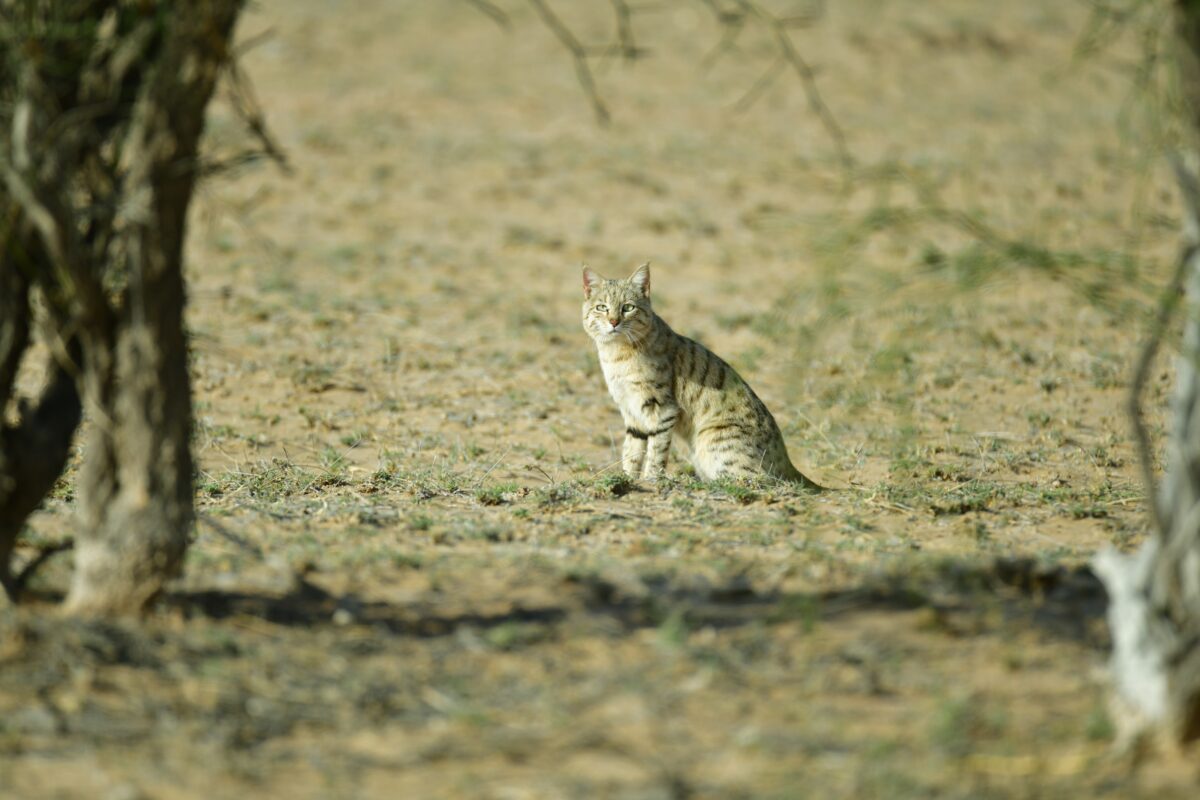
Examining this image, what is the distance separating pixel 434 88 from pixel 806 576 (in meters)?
14.9

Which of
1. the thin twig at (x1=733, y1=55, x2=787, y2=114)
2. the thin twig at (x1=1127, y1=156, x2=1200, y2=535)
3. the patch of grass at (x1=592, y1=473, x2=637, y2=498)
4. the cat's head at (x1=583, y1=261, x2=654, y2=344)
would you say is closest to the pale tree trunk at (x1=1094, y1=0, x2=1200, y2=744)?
the thin twig at (x1=1127, y1=156, x2=1200, y2=535)

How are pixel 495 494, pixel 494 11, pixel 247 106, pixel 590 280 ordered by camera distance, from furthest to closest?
pixel 590 280
pixel 495 494
pixel 494 11
pixel 247 106

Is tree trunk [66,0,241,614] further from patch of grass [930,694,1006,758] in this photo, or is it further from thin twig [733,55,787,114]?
patch of grass [930,694,1006,758]

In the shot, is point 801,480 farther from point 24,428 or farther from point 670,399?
point 24,428

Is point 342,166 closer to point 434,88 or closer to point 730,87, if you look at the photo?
point 434,88

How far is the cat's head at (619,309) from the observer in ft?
29.0

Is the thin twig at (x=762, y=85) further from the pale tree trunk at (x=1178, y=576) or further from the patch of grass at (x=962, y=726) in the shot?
the patch of grass at (x=962, y=726)

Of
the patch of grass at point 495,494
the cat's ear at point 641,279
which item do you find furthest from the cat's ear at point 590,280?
the patch of grass at point 495,494

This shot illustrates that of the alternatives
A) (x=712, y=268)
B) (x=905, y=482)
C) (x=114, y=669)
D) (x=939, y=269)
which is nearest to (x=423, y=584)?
(x=114, y=669)

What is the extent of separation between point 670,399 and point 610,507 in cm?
177

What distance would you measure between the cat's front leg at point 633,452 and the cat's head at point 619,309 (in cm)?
64

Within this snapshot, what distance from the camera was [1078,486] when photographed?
795cm

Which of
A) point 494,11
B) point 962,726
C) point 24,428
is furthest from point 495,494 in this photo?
point 962,726

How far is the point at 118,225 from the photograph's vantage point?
194 inches
